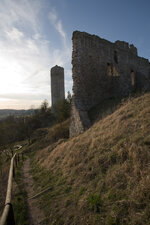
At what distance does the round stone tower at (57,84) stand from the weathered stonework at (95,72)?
618 inches

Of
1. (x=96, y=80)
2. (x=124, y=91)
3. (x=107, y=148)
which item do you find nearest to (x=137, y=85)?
(x=124, y=91)

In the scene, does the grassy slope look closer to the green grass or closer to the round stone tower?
the green grass

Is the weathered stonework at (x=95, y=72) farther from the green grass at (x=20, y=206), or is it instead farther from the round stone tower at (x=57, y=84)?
the round stone tower at (x=57, y=84)

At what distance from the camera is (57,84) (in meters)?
28.8

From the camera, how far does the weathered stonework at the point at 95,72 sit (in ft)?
34.2

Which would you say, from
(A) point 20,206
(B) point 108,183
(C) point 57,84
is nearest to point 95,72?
(B) point 108,183

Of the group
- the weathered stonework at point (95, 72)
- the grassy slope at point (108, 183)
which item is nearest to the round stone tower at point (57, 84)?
the weathered stonework at point (95, 72)

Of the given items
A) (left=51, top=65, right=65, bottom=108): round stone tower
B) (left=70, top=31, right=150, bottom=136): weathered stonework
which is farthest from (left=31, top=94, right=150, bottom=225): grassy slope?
(left=51, top=65, right=65, bottom=108): round stone tower

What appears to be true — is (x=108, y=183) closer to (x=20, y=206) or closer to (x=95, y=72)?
(x=20, y=206)

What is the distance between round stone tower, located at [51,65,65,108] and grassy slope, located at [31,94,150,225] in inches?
947

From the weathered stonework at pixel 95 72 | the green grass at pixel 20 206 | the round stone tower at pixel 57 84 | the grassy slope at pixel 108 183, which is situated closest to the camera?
the grassy slope at pixel 108 183

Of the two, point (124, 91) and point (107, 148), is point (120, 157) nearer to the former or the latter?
point (107, 148)

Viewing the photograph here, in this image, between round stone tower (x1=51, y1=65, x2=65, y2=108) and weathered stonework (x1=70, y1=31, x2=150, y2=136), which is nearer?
weathered stonework (x1=70, y1=31, x2=150, y2=136)

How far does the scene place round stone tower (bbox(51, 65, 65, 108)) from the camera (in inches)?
1132
